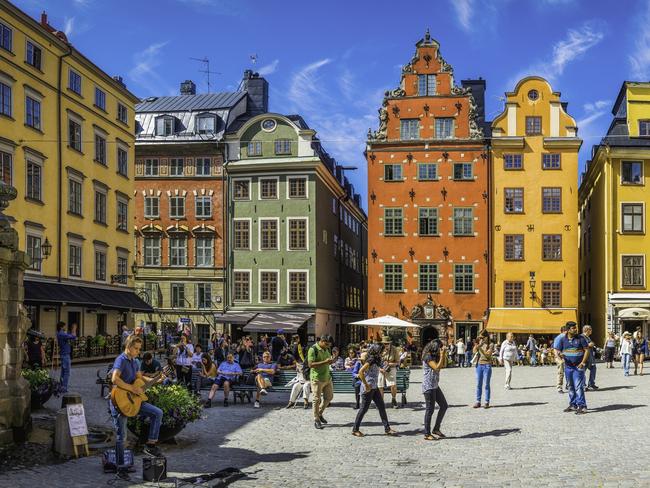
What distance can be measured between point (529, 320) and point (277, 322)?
13706 millimetres

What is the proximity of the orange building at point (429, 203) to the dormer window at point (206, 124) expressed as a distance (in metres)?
10.8

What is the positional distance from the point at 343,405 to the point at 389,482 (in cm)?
978

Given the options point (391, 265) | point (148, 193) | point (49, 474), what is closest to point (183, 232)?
point (148, 193)

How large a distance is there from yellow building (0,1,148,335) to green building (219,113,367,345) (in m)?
7.00

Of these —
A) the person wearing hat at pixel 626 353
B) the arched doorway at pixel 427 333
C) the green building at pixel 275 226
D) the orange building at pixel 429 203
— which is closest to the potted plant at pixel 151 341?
the green building at pixel 275 226

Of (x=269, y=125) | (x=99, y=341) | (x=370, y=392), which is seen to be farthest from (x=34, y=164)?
(x=370, y=392)

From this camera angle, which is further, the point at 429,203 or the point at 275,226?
the point at 275,226

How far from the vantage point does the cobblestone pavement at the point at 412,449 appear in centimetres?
1123

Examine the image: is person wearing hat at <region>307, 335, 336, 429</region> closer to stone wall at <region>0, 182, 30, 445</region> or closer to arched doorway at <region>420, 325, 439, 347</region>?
stone wall at <region>0, 182, 30, 445</region>

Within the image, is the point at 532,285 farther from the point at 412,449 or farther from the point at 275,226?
the point at 412,449

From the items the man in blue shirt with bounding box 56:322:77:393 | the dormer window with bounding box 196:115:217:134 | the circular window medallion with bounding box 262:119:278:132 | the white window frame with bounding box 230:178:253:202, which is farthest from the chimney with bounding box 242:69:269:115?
the man in blue shirt with bounding box 56:322:77:393

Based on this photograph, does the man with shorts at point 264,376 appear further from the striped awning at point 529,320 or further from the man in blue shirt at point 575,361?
the striped awning at point 529,320

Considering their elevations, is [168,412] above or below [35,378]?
below

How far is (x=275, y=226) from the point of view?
5131 cm
